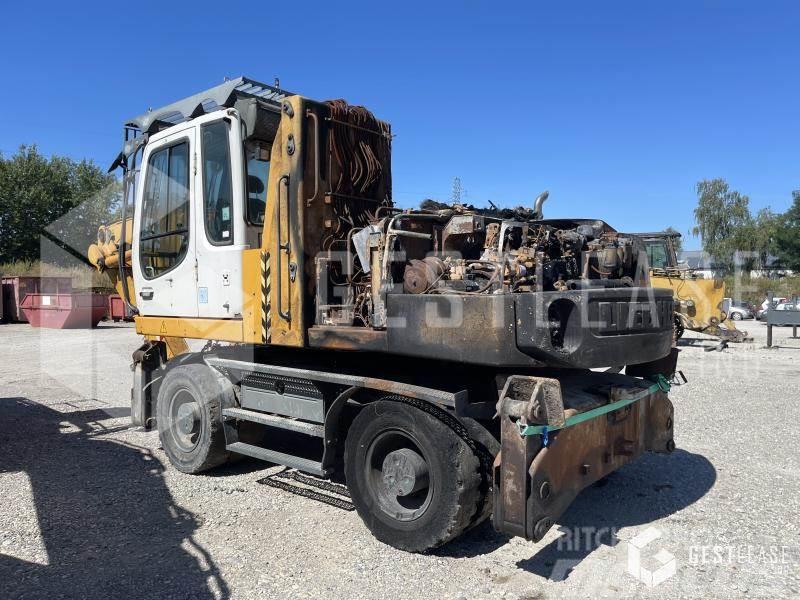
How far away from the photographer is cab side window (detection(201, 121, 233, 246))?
526cm

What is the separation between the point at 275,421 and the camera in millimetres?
5129

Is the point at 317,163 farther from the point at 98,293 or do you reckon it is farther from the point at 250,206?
the point at 98,293

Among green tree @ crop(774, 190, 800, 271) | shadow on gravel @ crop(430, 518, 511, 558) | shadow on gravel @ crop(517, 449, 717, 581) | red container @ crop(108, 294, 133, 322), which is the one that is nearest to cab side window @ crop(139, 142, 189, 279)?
shadow on gravel @ crop(430, 518, 511, 558)

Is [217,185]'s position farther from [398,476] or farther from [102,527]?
[398,476]

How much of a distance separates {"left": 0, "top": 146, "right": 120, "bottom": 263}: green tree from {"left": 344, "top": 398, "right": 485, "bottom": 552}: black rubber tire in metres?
38.1

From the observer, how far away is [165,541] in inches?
168

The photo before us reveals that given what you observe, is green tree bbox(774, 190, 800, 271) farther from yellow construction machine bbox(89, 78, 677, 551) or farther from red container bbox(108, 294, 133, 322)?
yellow construction machine bbox(89, 78, 677, 551)

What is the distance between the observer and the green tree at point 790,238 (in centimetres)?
5741

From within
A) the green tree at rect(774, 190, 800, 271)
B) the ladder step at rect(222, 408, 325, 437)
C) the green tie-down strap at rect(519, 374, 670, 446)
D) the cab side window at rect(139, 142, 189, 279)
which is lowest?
the ladder step at rect(222, 408, 325, 437)

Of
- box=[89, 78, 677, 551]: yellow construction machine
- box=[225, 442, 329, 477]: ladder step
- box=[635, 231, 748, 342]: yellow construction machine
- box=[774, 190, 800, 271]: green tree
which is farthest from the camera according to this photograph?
→ box=[774, 190, 800, 271]: green tree

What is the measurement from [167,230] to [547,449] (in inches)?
165

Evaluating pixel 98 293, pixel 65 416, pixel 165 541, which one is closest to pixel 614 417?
pixel 165 541

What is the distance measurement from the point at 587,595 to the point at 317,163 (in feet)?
11.5

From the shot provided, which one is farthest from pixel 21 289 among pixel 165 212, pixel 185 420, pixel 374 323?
pixel 374 323
